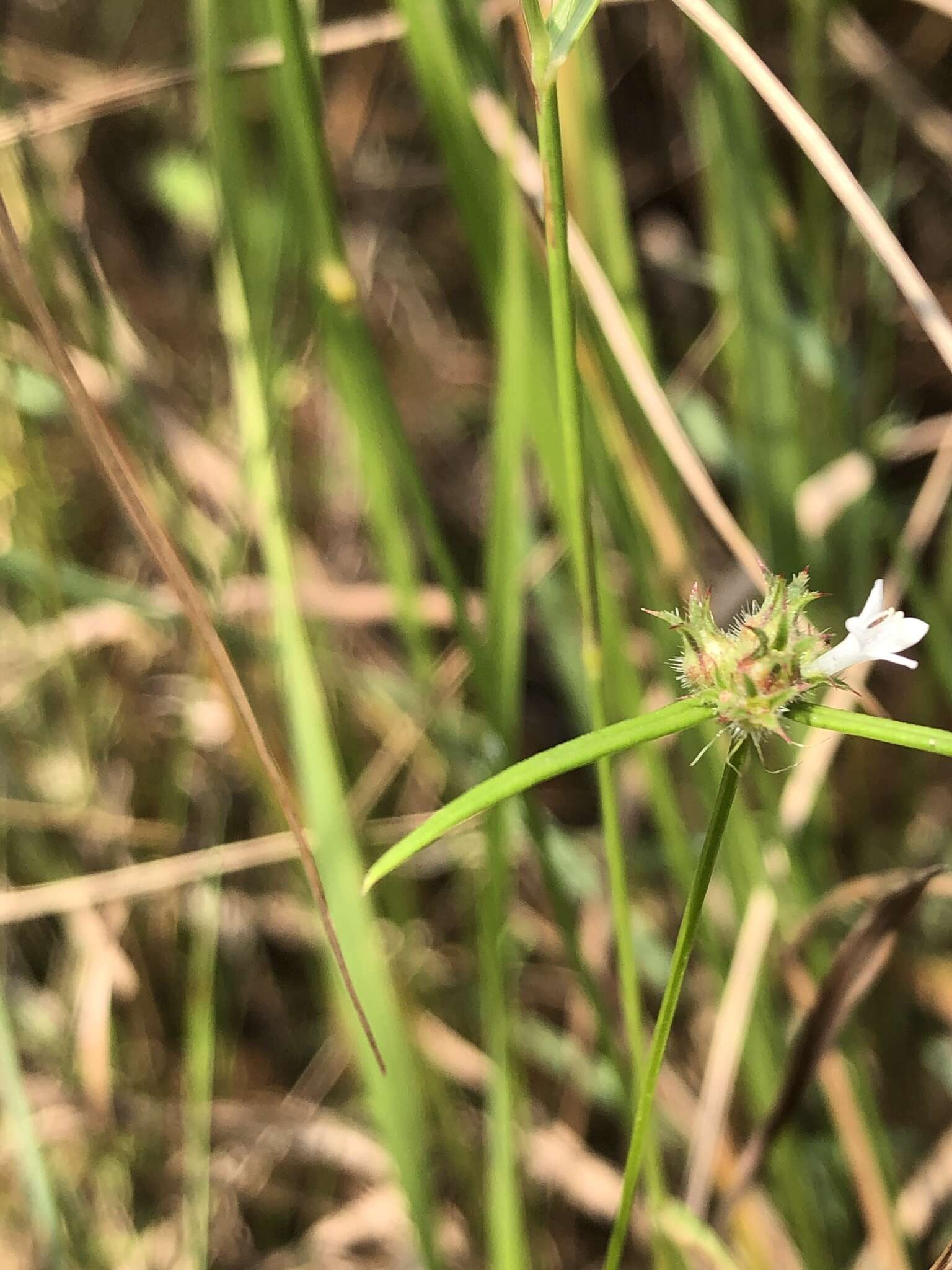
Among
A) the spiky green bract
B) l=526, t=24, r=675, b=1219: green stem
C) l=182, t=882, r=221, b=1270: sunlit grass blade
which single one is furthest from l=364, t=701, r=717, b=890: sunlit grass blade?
l=182, t=882, r=221, b=1270: sunlit grass blade

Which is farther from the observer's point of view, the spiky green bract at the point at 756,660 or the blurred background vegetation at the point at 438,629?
the blurred background vegetation at the point at 438,629

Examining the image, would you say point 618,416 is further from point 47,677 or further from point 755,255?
point 47,677

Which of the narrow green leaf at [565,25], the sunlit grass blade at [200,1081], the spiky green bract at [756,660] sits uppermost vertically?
the narrow green leaf at [565,25]

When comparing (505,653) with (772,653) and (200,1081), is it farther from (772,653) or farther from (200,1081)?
(200,1081)

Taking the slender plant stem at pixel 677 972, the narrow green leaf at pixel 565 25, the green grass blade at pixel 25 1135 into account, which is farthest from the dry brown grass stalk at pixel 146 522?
the green grass blade at pixel 25 1135

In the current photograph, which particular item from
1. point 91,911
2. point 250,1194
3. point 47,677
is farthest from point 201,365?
point 250,1194

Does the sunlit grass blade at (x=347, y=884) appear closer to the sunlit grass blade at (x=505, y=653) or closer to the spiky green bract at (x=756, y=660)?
the sunlit grass blade at (x=505, y=653)

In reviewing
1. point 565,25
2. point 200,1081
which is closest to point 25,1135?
point 200,1081
